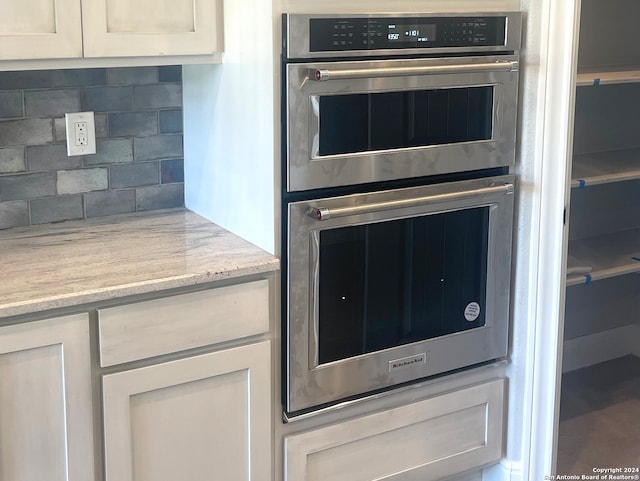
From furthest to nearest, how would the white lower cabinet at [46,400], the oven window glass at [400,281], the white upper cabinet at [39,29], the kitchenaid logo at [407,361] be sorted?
the kitchenaid logo at [407,361]
the oven window glass at [400,281]
the white upper cabinet at [39,29]
the white lower cabinet at [46,400]

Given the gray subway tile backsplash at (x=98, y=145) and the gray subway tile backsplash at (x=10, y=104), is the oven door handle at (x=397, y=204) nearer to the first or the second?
the gray subway tile backsplash at (x=98, y=145)

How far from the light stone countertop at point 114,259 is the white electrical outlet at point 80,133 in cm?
20

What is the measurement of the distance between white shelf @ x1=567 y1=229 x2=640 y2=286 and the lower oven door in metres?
0.64

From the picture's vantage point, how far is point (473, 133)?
6.97 ft

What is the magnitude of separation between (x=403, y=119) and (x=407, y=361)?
0.63 m

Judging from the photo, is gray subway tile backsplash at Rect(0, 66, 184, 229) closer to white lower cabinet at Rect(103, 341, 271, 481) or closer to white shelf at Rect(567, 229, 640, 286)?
white lower cabinet at Rect(103, 341, 271, 481)

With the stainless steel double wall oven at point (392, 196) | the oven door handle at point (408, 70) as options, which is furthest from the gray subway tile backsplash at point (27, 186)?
the oven door handle at point (408, 70)

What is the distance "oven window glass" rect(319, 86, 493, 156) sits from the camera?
1.91 meters

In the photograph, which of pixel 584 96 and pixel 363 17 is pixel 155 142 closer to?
pixel 363 17

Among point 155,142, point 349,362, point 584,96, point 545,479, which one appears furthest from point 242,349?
point 584,96

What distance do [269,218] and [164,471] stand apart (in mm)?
630

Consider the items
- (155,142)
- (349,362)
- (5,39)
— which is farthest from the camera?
(155,142)

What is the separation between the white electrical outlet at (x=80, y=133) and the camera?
220cm

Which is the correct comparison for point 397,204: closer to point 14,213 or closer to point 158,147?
point 158,147
